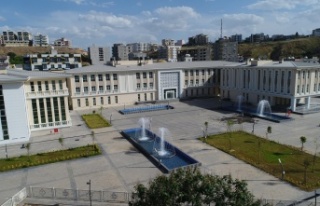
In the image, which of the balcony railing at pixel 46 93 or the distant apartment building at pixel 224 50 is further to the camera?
the distant apartment building at pixel 224 50

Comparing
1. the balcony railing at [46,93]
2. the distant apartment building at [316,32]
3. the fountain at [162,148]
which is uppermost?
the distant apartment building at [316,32]

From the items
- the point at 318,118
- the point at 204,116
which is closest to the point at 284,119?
the point at 318,118

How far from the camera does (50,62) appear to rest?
10494 centimetres

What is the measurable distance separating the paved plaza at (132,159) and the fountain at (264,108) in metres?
4.71

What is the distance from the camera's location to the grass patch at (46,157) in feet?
90.3

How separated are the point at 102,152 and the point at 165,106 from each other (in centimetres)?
2794

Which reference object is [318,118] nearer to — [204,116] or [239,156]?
[204,116]

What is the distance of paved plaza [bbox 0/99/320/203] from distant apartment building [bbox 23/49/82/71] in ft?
204

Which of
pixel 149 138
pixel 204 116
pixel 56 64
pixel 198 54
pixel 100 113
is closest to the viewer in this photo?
pixel 149 138

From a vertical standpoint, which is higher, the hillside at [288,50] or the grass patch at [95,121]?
A: the hillside at [288,50]

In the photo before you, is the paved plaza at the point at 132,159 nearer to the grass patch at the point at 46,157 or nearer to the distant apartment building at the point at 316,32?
the grass patch at the point at 46,157

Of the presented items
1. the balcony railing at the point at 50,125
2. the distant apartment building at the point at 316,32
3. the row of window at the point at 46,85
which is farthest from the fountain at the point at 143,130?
the distant apartment building at the point at 316,32

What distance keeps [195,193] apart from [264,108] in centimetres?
4060

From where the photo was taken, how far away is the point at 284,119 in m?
42.6
